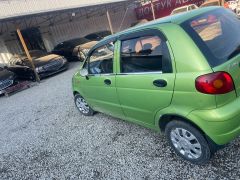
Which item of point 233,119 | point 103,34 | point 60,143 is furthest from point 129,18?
point 233,119

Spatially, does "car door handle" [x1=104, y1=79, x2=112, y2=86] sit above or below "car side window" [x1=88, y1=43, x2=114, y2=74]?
below

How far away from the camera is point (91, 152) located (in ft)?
13.1

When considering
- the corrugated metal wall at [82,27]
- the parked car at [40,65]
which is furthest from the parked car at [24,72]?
the corrugated metal wall at [82,27]

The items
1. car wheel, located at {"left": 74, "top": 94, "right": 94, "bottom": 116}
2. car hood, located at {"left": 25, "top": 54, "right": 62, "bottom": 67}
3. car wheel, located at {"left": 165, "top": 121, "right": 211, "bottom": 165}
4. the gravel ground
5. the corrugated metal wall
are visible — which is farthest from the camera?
the corrugated metal wall

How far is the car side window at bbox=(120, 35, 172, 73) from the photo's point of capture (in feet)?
9.36

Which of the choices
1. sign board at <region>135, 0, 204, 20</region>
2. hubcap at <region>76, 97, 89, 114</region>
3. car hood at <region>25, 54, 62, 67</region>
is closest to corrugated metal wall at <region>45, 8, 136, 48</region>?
sign board at <region>135, 0, 204, 20</region>

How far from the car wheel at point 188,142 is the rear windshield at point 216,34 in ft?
2.70

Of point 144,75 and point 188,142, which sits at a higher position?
point 144,75

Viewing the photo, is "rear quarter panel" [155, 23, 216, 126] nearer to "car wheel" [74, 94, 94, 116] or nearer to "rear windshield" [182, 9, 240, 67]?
"rear windshield" [182, 9, 240, 67]

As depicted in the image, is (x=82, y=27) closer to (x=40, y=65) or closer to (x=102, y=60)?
(x=40, y=65)

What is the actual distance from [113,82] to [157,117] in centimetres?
93

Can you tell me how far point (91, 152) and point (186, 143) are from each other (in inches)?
65.0

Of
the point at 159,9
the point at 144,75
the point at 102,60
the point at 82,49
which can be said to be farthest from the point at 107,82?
the point at 159,9

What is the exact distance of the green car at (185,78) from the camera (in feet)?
8.34
